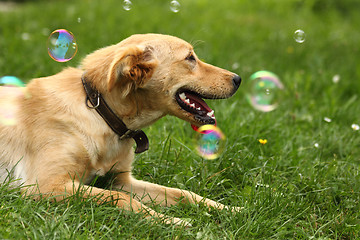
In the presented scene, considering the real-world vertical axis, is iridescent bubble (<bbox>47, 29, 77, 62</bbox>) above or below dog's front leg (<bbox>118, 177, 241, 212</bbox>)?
above

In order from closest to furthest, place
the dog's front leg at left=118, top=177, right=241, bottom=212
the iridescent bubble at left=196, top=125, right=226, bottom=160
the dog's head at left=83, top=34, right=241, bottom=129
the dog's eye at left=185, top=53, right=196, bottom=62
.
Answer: the dog's head at left=83, top=34, right=241, bottom=129, the dog's front leg at left=118, top=177, right=241, bottom=212, the dog's eye at left=185, top=53, right=196, bottom=62, the iridescent bubble at left=196, top=125, right=226, bottom=160

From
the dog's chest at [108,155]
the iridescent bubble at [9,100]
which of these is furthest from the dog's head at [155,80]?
the iridescent bubble at [9,100]

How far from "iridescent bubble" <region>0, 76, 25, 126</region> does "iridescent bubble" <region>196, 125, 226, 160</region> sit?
4.63 feet

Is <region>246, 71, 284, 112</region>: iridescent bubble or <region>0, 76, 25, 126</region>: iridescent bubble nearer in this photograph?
<region>0, 76, 25, 126</region>: iridescent bubble

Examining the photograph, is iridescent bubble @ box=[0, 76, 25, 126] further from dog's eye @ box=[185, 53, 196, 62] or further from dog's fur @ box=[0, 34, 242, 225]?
dog's eye @ box=[185, 53, 196, 62]

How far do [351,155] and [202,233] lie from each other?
214 centimetres

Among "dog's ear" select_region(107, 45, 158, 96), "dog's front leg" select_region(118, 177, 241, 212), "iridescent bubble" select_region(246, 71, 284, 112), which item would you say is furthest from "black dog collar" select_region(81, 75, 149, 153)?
"iridescent bubble" select_region(246, 71, 284, 112)

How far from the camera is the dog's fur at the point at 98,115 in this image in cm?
287

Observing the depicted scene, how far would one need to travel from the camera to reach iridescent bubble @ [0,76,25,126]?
3.12 meters

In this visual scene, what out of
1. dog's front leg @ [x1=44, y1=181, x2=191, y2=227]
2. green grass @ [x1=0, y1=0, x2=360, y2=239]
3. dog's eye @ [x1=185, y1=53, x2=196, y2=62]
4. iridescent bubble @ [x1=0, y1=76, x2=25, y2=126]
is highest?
dog's eye @ [x1=185, y1=53, x2=196, y2=62]

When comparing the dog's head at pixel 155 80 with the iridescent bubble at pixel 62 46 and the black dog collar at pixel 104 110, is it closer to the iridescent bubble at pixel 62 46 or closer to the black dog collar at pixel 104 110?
the black dog collar at pixel 104 110

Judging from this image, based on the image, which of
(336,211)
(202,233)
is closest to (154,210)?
(202,233)

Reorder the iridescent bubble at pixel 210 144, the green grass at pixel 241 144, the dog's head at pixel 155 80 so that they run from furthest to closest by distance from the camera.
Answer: the iridescent bubble at pixel 210 144
the dog's head at pixel 155 80
the green grass at pixel 241 144

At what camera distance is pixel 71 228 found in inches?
96.0
